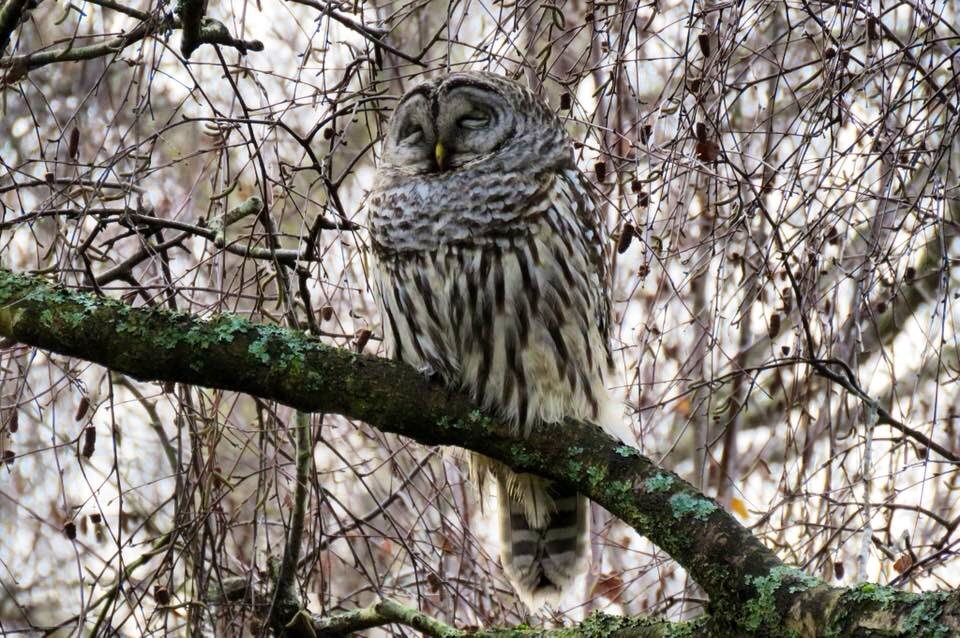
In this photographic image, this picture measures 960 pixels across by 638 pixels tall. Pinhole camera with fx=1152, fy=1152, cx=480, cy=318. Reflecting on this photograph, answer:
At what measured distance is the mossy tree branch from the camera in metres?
2.84

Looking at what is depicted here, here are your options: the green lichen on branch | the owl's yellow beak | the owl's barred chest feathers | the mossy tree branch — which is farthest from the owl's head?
the green lichen on branch

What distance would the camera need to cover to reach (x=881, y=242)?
3.55 meters

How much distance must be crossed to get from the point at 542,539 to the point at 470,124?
5.35 feet

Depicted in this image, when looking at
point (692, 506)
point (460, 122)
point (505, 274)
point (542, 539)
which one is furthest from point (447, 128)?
point (692, 506)

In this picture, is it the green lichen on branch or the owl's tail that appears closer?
the green lichen on branch

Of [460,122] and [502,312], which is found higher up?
[460,122]

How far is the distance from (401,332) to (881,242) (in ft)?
5.44

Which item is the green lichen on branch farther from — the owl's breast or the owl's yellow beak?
the owl's yellow beak

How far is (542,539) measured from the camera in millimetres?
4441

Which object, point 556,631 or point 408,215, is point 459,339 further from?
point 556,631

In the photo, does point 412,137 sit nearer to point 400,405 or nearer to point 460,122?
point 460,122

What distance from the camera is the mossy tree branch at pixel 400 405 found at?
112 inches

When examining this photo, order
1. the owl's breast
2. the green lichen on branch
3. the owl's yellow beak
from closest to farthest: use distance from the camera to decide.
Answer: the green lichen on branch
the owl's breast
the owl's yellow beak

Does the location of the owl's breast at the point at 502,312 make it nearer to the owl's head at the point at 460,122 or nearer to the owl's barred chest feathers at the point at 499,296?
the owl's barred chest feathers at the point at 499,296
